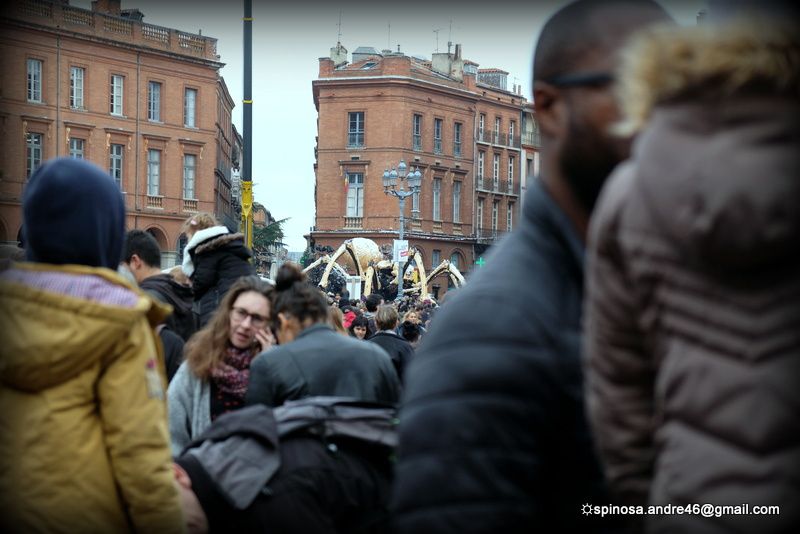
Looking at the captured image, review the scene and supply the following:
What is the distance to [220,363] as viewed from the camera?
17.0 ft

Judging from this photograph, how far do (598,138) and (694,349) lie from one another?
650mm

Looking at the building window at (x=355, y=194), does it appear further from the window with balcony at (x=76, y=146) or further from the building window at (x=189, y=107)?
the window with balcony at (x=76, y=146)

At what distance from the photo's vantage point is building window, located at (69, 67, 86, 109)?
5422 centimetres

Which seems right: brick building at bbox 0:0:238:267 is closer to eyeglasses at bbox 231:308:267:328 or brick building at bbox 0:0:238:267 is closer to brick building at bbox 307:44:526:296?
brick building at bbox 307:44:526:296

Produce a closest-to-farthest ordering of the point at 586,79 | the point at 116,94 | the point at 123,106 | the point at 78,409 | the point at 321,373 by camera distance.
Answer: the point at 586,79 < the point at 78,409 < the point at 321,373 < the point at 116,94 < the point at 123,106

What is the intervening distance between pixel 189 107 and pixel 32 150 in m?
10.3

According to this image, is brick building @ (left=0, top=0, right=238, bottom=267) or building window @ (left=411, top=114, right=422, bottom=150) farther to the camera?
building window @ (left=411, top=114, right=422, bottom=150)

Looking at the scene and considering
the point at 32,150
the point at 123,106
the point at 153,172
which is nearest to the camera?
the point at 32,150

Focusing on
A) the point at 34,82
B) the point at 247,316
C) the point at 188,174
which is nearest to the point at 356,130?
the point at 188,174

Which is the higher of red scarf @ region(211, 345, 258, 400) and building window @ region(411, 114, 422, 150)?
building window @ region(411, 114, 422, 150)

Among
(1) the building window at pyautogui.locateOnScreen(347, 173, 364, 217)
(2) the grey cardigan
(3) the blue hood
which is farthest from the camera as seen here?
(1) the building window at pyautogui.locateOnScreen(347, 173, 364, 217)

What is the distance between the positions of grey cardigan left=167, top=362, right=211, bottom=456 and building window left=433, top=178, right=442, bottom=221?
64296 mm

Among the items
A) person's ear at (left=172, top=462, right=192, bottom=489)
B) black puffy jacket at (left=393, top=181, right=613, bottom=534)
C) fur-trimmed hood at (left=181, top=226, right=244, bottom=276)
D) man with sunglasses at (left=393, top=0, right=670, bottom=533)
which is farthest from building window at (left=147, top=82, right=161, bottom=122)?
black puffy jacket at (left=393, top=181, right=613, bottom=534)

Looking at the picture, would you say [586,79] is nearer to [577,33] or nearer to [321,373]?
[577,33]
